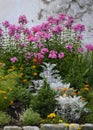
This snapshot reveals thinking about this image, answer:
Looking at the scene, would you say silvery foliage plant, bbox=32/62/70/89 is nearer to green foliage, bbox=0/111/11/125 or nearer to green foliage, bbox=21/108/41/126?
green foliage, bbox=21/108/41/126

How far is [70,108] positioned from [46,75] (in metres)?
1.04

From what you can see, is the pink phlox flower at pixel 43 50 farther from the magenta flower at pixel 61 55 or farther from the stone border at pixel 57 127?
the stone border at pixel 57 127

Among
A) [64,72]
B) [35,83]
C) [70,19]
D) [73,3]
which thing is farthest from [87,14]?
[35,83]

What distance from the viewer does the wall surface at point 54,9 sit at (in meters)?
8.60

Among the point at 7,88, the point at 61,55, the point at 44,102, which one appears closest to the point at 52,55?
the point at 61,55

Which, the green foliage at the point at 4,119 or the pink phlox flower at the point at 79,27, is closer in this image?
the green foliage at the point at 4,119

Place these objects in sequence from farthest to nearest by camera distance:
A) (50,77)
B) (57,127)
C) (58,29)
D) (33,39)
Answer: (58,29) → (33,39) → (50,77) → (57,127)

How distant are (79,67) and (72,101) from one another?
3.83ft

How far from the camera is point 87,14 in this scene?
8.63m

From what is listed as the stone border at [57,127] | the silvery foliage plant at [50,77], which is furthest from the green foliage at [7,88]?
the stone border at [57,127]

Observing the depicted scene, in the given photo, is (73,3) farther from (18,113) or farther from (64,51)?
(18,113)

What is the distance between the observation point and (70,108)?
20.9ft

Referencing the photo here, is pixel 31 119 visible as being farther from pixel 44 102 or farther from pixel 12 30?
pixel 12 30

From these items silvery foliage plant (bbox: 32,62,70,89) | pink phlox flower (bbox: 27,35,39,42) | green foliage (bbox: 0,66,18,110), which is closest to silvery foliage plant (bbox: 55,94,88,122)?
silvery foliage plant (bbox: 32,62,70,89)
